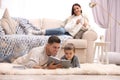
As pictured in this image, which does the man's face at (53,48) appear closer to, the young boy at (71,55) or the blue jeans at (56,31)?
the young boy at (71,55)

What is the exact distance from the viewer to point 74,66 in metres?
3.06

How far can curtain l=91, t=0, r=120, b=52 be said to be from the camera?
19.0 ft

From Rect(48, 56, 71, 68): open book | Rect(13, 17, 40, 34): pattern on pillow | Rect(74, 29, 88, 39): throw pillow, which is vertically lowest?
Rect(48, 56, 71, 68): open book

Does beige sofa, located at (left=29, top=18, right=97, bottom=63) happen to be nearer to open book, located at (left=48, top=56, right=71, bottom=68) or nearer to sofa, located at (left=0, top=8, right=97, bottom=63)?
sofa, located at (left=0, top=8, right=97, bottom=63)

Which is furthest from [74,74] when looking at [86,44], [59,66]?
[86,44]

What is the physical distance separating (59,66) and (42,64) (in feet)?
0.79

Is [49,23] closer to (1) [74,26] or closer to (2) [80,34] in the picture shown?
(1) [74,26]

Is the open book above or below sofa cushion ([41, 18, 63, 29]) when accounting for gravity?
below

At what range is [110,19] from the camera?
19.1 ft

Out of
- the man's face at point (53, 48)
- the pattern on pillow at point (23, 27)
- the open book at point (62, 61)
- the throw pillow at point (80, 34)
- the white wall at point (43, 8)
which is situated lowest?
the open book at point (62, 61)

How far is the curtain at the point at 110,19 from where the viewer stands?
580cm

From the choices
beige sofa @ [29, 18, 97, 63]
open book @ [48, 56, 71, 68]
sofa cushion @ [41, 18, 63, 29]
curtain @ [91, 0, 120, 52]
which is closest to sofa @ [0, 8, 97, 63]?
beige sofa @ [29, 18, 97, 63]

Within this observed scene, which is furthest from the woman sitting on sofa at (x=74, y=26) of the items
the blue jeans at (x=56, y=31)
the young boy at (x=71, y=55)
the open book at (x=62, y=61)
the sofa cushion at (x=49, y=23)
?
the open book at (x=62, y=61)

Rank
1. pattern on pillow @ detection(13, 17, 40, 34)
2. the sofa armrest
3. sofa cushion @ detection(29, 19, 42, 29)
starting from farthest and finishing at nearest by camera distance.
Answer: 1. sofa cushion @ detection(29, 19, 42, 29)
2. pattern on pillow @ detection(13, 17, 40, 34)
3. the sofa armrest
